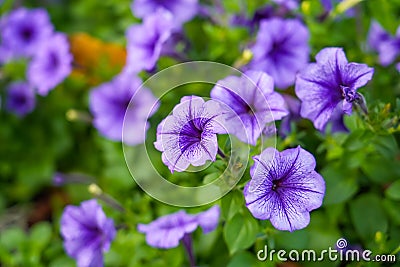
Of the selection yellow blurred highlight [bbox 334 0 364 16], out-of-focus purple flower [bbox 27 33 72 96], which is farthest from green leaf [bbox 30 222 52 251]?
yellow blurred highlight [bbox 334 0 364 16]

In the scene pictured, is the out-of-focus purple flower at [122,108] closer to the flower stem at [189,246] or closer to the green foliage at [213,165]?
the green foliage at [213,165]

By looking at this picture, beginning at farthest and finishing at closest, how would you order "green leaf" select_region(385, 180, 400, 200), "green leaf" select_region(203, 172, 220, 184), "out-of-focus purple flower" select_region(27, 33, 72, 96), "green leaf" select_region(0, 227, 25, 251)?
"out-of-focus purple flower" select_region(27, 33, 72, 96)
"green leaf" select_region(0, 227, 25, 251)
"green leaf" select_region(385, 180, 400, 200)
"green leaf" select_region(203, 172, 220, 184)

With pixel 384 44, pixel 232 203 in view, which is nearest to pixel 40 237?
pixel 232 203

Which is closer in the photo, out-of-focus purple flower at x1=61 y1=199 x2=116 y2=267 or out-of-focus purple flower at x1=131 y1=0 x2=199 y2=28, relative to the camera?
out-of-focus purple flower at x1=61 y1=199 x2=116 y2=267

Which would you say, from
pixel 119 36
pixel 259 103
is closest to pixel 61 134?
pixel 119 36

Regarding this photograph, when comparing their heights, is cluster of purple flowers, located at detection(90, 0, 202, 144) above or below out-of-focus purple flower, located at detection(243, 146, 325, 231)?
below

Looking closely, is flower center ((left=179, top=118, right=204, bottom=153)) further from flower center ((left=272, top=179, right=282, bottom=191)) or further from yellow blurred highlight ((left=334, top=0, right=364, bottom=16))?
yellow blurred highlight ((left=334, top=0, right=364, bottom=16))

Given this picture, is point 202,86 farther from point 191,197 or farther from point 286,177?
point 286,177

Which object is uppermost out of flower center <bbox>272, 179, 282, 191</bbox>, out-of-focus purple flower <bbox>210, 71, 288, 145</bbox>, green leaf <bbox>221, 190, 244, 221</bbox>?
out-of-focus purple flower <bbox>210, 71, 288, 145</bbox>
